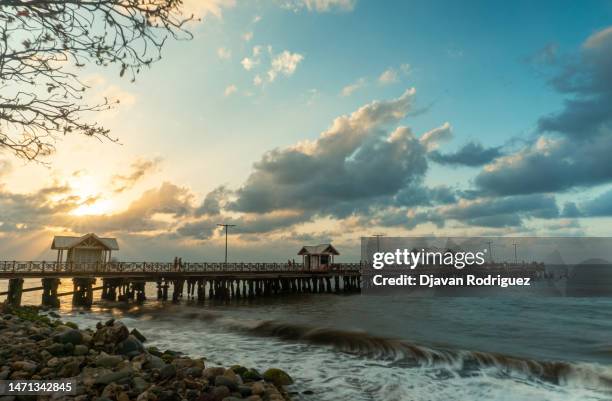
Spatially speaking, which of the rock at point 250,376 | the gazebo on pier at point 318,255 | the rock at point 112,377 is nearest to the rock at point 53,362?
the rock at point 112,377

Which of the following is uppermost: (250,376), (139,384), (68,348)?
(68,348)

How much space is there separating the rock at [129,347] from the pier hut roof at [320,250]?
45.2 metres

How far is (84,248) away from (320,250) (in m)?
29.1

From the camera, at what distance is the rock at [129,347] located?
36.5ft

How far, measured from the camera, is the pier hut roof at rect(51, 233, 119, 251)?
40344 millimetres

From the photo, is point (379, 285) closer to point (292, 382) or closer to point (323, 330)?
point (323, 330)

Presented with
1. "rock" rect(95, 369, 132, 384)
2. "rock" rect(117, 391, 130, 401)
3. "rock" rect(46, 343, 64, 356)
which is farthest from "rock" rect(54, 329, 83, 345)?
"rock" rect(117, 391, 130, 401)

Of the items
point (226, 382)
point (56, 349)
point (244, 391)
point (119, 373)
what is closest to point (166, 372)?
point (119, 373)

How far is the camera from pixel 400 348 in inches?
697

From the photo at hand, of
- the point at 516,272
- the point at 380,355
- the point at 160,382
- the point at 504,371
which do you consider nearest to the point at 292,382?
the point at 160,382

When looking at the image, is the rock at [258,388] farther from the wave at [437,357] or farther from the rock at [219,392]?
the wave at [437,357]

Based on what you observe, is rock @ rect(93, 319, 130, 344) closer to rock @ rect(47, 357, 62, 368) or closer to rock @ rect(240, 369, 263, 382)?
rock @ rect(47, 357, 62, 368)

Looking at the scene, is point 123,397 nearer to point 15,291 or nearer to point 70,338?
point 70,338

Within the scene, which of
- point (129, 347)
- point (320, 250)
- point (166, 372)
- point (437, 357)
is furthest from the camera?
point (320, 250)
